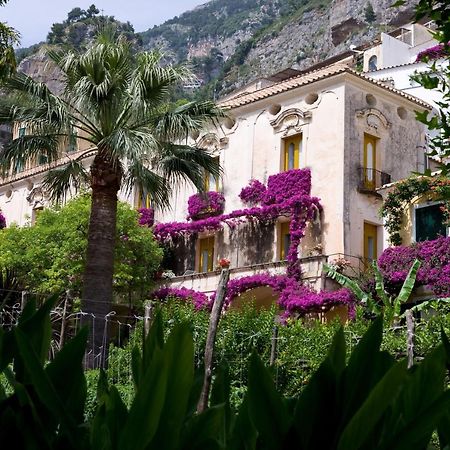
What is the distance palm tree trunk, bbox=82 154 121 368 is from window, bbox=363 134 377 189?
33.2ft

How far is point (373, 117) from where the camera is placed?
2462 centimetres

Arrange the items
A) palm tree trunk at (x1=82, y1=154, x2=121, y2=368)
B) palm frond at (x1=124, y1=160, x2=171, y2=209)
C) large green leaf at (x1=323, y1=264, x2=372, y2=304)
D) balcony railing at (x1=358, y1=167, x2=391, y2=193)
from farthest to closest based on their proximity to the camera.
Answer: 1. balcony railing at (x1=358, y1=167, x2=391, y2=193)
2. large green leaf at (x1=323, y1=264, x2=372, y2=304)
3. palm frond at (x1=124, y1=160, x2=171, y2=209)
4. palm tree trunk at (x1=82, y1=154, x2=121, y2=368)

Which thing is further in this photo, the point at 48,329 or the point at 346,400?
the point at 48,329

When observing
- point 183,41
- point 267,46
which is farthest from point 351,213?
point 183,41

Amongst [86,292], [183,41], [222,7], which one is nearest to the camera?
[86,292]

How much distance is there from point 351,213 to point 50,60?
33.3 feet

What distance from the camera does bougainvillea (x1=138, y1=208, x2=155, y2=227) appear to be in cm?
2798

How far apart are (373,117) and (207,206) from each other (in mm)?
5875

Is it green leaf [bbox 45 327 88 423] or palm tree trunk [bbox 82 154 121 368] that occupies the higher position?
A: palm tree trunk [bbox 82 154 121 368]

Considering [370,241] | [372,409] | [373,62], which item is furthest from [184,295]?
[373,62]

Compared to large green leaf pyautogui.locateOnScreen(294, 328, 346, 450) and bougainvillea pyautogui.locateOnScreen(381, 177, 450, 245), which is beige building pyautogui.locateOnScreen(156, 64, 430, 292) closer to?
bougainvillea pyautogui.locateOnScreen(381, 177, 450, 245)

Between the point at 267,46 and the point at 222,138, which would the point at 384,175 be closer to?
the point at 222,138

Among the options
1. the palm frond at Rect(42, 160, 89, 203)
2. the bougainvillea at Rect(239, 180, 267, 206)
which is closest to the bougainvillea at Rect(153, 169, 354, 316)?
the bougainvillea at Rect(239, 180, 267, 206)

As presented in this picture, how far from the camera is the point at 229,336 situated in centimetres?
1634
